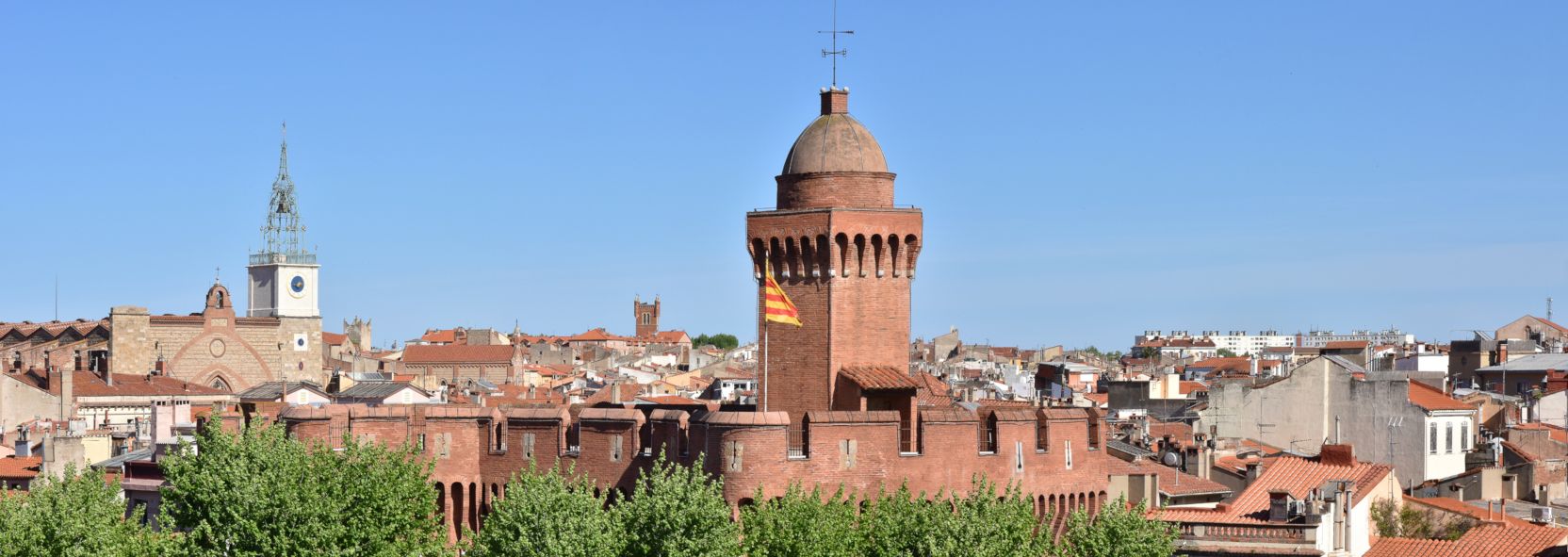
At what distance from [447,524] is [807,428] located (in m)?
8.35

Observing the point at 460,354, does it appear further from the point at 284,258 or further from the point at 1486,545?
the point at 1486,545

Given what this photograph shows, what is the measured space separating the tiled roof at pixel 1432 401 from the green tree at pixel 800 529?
38.1m

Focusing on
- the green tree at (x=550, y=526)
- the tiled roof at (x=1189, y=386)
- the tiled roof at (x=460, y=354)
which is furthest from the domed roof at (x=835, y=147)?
the tiled roof at (x=460, y=354)

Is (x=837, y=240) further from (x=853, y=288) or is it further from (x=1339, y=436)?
(x=1339, y=436)

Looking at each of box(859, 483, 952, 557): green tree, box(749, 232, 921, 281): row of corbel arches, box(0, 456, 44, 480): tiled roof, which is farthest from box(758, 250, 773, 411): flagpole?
box(0, 456, 44, 480): tiled roof

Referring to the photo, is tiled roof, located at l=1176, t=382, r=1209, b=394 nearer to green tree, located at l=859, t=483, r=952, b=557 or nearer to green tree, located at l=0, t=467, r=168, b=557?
green tree, located at l=859, t=483, r=952, b=557

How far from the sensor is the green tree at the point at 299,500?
44.1 m

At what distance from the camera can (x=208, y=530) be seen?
44.2 m

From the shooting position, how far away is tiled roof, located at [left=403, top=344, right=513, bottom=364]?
163 metres

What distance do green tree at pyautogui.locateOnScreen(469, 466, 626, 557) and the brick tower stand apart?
722cm

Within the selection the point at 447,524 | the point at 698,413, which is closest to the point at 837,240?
the point at 698,413

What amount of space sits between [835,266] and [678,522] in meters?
9.01

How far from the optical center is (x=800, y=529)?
42250 mm

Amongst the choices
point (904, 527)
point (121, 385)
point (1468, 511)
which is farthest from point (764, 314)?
point (121, 385)
